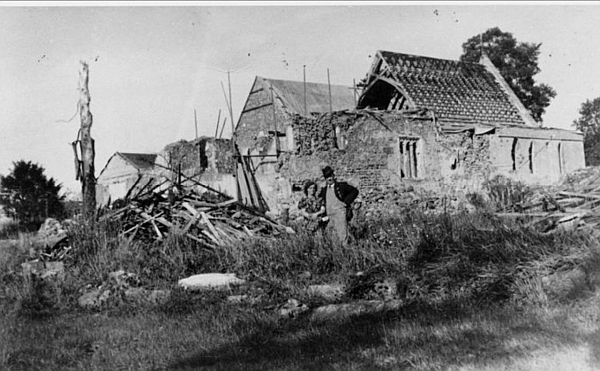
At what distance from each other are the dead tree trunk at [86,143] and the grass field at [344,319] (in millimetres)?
1604

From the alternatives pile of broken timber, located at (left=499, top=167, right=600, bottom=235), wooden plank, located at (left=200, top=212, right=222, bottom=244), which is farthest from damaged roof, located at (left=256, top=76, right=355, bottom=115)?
pile of broken timber, located at (left=499, top=167, right=600, bottom=235)

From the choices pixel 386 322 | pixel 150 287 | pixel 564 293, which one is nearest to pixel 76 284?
pixel 150 287

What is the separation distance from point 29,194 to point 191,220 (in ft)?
90.3

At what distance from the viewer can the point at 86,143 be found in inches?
431

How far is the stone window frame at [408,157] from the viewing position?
743 inches

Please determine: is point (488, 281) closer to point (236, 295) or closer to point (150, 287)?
point (236, 295)

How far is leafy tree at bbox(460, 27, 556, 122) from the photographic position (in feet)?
115

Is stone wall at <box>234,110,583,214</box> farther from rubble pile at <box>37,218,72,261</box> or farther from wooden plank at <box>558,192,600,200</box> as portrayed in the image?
wooden plank at <box>558,192,600,200</box>

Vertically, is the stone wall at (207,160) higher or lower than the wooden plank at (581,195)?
higher

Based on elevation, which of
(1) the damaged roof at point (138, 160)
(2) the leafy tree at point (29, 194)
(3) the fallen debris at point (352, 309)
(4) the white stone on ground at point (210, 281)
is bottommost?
(3) the fallen debris at point (352, 309)

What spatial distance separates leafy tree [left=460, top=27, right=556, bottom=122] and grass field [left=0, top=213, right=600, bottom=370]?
96.2ft

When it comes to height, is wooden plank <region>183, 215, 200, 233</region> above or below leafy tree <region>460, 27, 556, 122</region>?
below

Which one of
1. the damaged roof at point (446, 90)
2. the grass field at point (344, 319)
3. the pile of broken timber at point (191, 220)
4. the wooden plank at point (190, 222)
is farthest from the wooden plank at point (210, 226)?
the damaged roof at point (446, 90)

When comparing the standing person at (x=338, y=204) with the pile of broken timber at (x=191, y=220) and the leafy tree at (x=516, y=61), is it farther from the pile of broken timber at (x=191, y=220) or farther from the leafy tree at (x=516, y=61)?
the leafy tree at (x=516, y=61)
